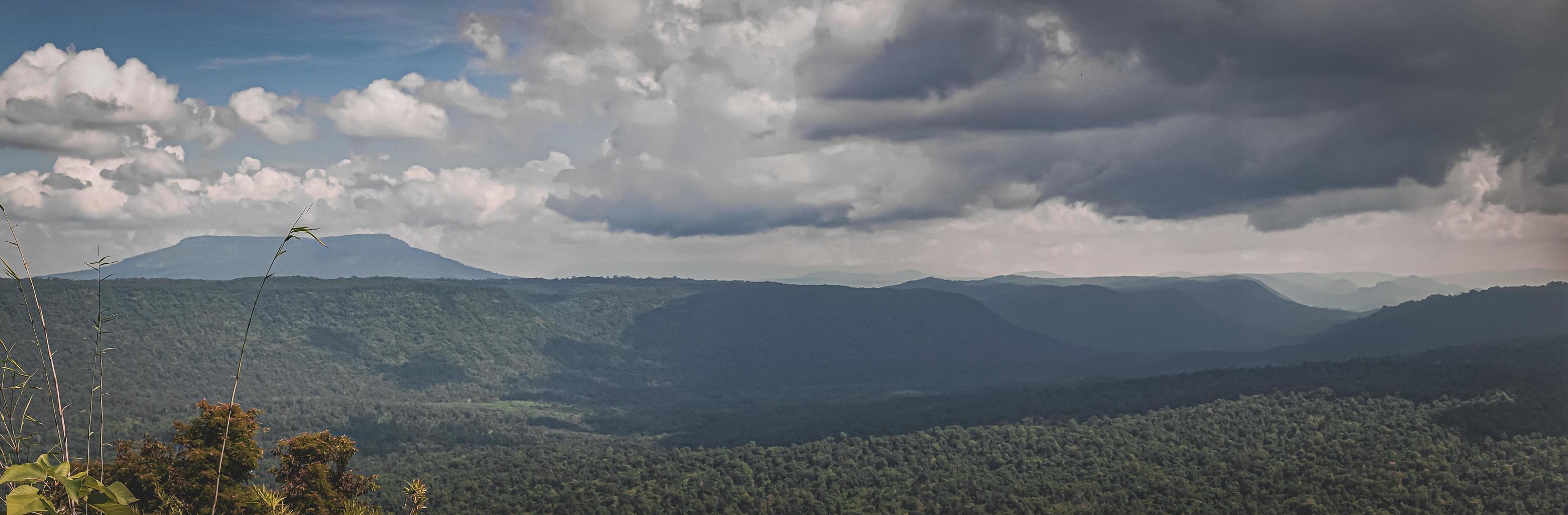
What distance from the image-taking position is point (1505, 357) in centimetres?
14725

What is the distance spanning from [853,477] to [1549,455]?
7680 cm

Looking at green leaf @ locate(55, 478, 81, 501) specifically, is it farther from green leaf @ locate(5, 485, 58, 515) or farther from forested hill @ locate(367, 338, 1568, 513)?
forested hill @ locate(367, 338, 1568, 513)

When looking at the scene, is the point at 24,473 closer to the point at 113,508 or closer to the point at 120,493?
the point at 113,508

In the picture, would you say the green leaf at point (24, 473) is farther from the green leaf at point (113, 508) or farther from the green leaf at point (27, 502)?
the green leaf at point (113, 508)

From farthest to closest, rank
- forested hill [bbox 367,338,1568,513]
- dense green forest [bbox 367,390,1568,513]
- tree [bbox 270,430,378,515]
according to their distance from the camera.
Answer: forested hill [bbox 367,338,1568,513], dense green forest [bbox 367,390,1568,513], tree [bbox 270,430,378,515]

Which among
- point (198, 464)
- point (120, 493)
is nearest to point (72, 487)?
point (120, 493)

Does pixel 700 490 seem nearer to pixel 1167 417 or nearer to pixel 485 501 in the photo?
pixel 485 501

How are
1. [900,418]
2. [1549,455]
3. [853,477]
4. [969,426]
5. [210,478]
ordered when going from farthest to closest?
[900,418] → [969,426] → [853,477] → [1549,455] → [210,478]

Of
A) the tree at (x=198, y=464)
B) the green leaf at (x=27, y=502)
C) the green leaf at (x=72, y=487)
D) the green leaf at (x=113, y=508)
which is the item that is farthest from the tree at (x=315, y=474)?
the green leaf at (x=72, y=487)

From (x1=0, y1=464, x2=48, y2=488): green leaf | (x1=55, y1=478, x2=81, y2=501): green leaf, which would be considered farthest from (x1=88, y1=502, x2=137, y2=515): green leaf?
(x1=0, y1=464, x2=48, y2=488): green leaf

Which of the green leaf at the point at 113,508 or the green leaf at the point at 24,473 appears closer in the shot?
the green leaf at the point at 24,473

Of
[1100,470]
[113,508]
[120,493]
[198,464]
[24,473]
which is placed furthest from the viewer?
[1100,470]

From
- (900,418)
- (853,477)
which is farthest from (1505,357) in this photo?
(853,477)

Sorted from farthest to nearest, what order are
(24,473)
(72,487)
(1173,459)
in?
(1173,459), (72,487), (24,473)
